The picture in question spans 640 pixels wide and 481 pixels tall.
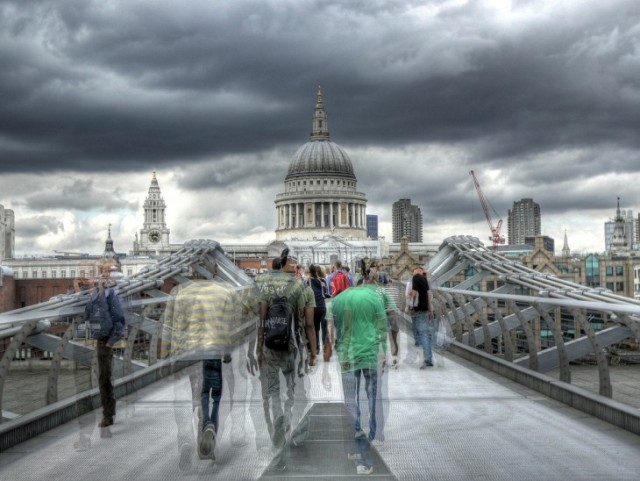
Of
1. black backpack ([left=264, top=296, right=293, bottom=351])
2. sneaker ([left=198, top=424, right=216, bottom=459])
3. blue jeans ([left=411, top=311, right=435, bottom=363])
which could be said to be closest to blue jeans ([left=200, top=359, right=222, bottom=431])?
sneaker ([left=198, top=424, right=216, bottom=459])

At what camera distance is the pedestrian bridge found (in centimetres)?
850

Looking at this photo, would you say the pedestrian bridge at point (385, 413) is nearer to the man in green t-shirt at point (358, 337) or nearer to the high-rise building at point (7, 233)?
the man in green t-shirt at point (358, 337)

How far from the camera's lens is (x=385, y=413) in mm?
11039

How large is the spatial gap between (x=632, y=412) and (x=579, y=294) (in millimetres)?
3801

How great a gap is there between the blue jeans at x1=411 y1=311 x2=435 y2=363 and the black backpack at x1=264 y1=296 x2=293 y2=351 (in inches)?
320

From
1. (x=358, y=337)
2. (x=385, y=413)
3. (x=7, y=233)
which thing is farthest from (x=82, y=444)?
(x=7, y=233)

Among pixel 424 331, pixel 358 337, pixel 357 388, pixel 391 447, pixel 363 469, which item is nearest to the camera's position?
pixel 363 469

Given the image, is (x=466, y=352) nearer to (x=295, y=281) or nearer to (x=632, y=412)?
(x=632, y=412)

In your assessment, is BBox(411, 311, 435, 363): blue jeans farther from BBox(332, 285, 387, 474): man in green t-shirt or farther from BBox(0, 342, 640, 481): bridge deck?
BBox(332, 285, 387, 474): man in green t-shirt

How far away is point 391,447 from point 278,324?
Result: 168 centimetres

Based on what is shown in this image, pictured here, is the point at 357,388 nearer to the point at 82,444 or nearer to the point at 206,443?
the point at 206,443

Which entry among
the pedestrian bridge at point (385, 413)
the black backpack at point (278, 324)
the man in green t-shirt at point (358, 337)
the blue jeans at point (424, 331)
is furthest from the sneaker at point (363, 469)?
the blue jeans at point (424, 331)

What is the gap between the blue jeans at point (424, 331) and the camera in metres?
16.5

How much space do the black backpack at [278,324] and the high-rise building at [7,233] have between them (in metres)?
154
